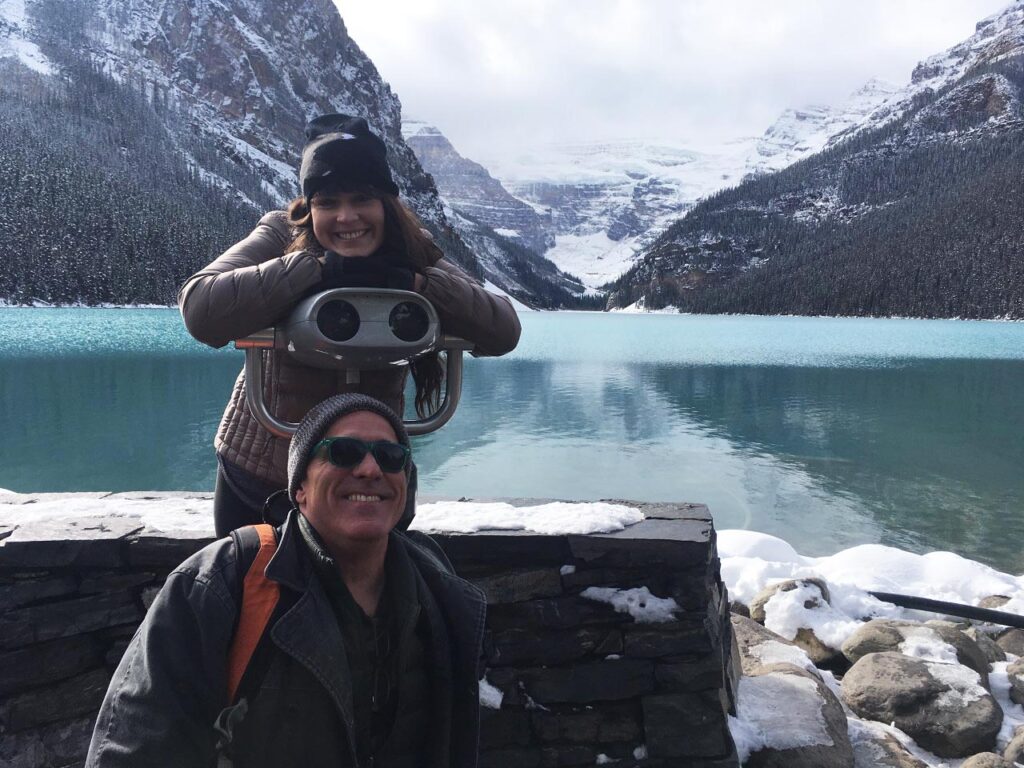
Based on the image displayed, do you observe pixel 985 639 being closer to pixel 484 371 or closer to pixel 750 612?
pixel 750 612

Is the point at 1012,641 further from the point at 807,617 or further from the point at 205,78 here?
the point at 205,78

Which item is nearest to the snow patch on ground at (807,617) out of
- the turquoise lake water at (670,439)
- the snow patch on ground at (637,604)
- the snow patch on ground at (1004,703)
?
the snow patch on ground at (1004,703)

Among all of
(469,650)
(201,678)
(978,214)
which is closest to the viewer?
(201,678)

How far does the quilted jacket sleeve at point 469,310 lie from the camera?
77.1 inches

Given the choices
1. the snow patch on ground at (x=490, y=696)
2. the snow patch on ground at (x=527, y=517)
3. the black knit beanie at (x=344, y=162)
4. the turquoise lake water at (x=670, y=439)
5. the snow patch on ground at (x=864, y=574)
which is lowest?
the turquoise lake water at (x=670, y=439)

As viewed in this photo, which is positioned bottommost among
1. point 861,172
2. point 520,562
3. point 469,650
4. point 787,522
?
point 787,522

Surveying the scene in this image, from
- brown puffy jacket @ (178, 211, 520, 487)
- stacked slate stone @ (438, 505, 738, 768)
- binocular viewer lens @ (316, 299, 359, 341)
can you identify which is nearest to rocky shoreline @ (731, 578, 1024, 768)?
stacked slate stone @ (438, 505, 738, 768)

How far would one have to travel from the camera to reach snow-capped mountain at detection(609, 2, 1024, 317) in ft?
364

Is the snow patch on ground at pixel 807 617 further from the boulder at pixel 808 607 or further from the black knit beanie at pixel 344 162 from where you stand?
the black knit beanie at pixel 344 162

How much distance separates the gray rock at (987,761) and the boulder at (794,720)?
602 mm

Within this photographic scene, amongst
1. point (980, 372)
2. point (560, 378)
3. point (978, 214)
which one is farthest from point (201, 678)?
point (978, 214)

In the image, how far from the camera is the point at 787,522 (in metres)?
10.7

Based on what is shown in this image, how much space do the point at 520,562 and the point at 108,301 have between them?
3262 inches

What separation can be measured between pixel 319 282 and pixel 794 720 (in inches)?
125
